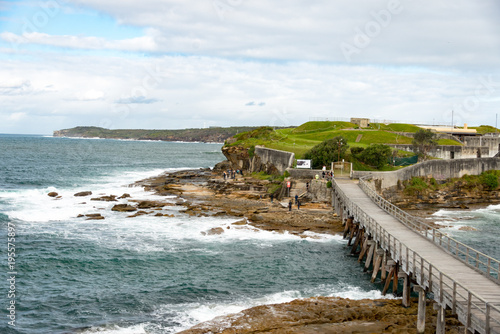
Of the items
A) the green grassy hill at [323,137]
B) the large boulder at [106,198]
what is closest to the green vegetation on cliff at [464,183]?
the green grassy hill at [323,137]

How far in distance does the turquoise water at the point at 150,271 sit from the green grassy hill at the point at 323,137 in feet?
92.2

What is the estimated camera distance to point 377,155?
170 feet

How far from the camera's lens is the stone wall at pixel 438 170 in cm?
4644

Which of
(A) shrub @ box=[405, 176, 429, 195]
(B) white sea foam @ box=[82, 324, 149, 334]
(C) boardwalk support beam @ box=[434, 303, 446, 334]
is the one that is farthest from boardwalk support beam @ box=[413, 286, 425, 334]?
(A) shrub @ box=[405, 176, 429, 195]

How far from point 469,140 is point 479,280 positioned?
204ft

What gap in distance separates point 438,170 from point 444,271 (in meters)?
38.2

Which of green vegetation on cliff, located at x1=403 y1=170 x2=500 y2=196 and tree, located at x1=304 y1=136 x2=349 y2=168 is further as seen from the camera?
green vegetation on cliff, located at x1=403 y1=170 x2=500 y2=196

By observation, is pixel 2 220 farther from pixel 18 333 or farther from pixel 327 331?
pixel 327 331

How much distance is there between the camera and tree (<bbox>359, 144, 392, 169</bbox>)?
169ft

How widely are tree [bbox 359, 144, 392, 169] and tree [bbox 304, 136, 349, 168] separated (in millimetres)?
2799

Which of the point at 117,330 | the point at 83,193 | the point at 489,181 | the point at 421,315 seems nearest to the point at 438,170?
the point at 489,181

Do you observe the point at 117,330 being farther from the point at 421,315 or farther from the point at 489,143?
the point at 489,143

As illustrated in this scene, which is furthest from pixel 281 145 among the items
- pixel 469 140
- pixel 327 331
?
pixel 327 331

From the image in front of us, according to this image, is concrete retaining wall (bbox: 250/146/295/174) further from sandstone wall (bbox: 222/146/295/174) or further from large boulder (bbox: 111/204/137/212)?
large boulder (bbox: 111/204/137/212)
